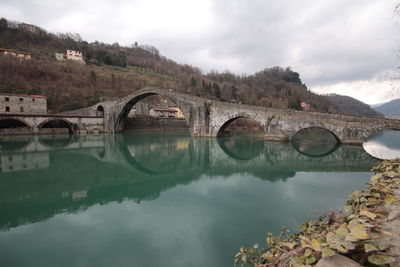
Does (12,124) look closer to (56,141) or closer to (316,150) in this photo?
(56,141)

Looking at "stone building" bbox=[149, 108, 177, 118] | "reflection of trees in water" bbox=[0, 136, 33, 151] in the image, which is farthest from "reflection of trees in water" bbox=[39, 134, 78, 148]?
"stone building" bbox=[149, 108, 177, 118]

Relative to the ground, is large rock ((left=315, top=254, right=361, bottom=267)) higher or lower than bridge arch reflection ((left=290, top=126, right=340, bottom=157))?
higher

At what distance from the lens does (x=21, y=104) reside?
25656 millimetres

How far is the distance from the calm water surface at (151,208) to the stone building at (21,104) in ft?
65.2

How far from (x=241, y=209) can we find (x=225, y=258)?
2.00 meters

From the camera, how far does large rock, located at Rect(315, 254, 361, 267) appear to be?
131cm

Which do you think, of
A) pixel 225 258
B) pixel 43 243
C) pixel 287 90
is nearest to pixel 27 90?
pixel 43 243

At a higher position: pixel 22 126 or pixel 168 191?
pixel 22 126

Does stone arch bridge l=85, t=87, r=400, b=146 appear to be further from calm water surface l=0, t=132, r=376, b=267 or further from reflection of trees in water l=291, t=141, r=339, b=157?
calm water surface l=0, t=132, r=376, b=267

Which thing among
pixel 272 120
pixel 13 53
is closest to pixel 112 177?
pixel 272 120

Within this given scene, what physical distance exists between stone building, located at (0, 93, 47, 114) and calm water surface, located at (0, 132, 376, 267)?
1989 centimetres

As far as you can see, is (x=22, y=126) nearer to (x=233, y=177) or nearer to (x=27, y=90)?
(x=27, y=90)

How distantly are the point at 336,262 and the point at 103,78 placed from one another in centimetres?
5883

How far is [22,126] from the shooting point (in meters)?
25.1
